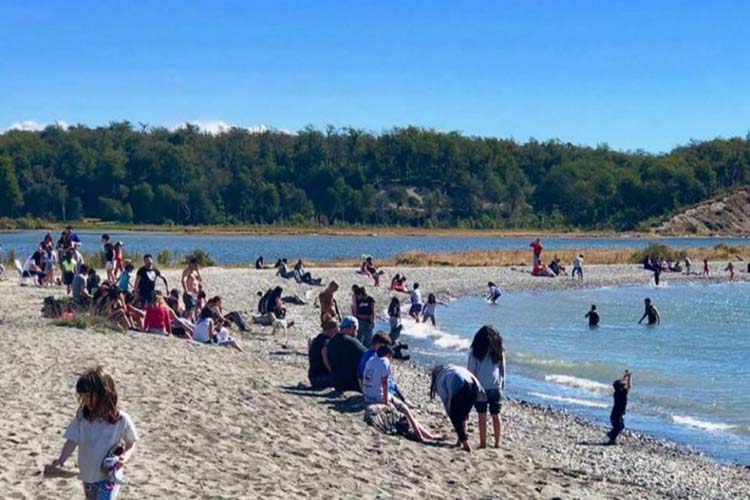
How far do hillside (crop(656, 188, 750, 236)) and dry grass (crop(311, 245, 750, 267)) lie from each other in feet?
186

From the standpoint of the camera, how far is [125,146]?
13888 cm

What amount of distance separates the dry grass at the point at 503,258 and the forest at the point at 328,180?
2524 inches

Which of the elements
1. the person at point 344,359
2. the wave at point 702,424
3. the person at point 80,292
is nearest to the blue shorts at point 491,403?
the person at point 344,359

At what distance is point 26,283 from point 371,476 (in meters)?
20.9

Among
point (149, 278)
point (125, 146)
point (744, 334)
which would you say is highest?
point (125, 146)

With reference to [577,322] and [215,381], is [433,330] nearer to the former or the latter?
[577,322]

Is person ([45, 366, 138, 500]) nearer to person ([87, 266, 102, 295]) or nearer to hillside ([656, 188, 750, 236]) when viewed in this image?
person ([87, 266, 102, 295])

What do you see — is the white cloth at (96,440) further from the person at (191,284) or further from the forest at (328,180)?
the forest at (328,180)

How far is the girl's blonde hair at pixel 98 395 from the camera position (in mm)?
5652

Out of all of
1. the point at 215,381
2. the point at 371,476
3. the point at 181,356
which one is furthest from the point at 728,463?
the point at 181,356

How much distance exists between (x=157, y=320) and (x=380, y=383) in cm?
721

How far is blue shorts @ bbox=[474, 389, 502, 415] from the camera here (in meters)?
11.4

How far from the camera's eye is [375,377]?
1209cm

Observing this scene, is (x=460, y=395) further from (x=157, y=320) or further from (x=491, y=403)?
(x=157, y=320)
